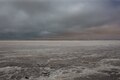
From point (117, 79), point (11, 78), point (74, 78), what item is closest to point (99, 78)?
point (117, 79)

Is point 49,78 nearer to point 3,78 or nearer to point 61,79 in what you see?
point 61,79

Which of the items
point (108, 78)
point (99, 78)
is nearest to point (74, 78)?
point (99, 78)

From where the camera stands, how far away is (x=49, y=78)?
7910 millimetres

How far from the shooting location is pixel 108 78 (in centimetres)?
782

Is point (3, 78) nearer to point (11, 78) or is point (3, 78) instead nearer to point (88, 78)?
point (11, 78)

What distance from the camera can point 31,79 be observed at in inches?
305

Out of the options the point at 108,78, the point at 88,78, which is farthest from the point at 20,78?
the point at 108,78

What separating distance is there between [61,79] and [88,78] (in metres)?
1.73

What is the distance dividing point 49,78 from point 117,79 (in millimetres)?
4152

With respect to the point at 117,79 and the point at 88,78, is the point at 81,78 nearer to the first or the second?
the point at 88,78

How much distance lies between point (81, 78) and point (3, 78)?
4942 millimetres

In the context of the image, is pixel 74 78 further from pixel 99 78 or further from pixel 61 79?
pixel 99 78

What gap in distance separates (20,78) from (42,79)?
4.73 feet

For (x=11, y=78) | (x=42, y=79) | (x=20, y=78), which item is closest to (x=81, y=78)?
(x=42, y=79)
